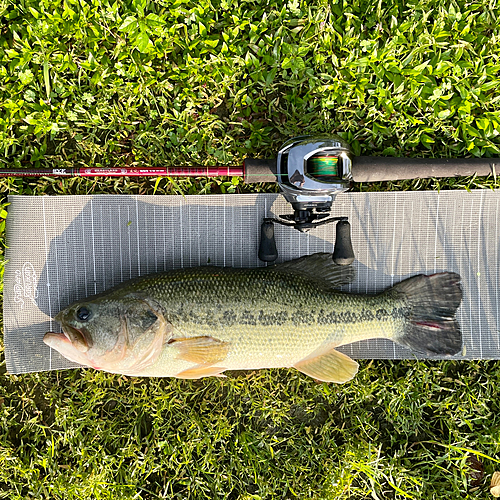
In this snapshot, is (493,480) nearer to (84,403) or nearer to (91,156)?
(84,403)

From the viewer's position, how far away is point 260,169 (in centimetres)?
307

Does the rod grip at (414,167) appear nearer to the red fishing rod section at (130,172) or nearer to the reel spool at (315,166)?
the reel spool at (315,166)

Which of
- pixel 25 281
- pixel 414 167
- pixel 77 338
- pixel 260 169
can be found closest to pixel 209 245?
pixel 260 169

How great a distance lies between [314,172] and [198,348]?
150 centimetres

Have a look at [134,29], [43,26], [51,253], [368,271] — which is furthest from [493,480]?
[43,26]

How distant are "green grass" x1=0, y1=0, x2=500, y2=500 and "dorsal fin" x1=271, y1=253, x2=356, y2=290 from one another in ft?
2.51

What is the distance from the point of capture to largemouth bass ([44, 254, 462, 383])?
2.88 metres

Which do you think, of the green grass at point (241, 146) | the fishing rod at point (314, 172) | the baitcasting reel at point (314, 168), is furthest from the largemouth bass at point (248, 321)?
the baitcasting reel at point (314, 168)

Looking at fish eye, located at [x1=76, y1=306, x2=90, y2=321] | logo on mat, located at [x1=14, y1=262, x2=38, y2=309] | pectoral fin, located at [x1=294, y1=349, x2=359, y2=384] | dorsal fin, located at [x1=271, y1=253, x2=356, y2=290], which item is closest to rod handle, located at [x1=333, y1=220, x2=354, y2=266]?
dorsal fin, located at [x1=271, y1=253, x2=356, y2=290]

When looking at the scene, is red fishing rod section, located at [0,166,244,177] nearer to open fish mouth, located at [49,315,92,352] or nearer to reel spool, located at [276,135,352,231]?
reel spool, located at [276,135,352,231]

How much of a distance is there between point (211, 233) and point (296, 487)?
2.26 metres

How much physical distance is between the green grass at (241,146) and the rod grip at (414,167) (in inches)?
7.3

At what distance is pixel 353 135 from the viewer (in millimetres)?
3383

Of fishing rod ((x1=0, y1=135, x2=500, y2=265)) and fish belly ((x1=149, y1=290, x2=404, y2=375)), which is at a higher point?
fishing rod ((x1=0, y1=135, x2=500, y2=265))
